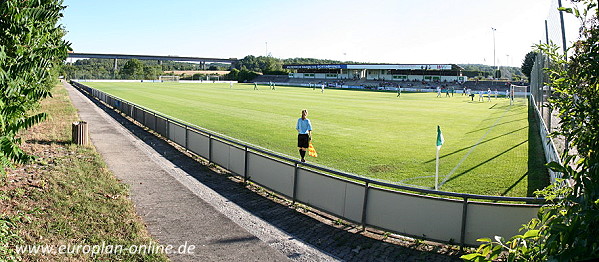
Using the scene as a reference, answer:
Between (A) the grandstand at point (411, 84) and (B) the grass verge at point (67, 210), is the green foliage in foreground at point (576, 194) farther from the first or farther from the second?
(A) the grandstand at point (411, 84)

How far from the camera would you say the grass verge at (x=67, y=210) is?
22.2ft

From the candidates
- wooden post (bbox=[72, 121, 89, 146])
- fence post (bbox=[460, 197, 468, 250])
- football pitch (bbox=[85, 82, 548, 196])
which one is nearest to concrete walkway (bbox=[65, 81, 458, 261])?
fence post (bbox=[460, 197, 468, 250])

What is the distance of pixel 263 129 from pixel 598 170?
2129cm

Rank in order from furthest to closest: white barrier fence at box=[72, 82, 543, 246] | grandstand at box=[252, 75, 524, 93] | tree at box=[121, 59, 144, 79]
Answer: tree at box=[121, 59, 144, 79] → grandstand at box=[252, 75, 524, 93] → white barrier fence at box=[72, 82, 543, 246]

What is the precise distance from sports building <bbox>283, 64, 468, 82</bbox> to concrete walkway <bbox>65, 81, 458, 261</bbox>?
295 ft

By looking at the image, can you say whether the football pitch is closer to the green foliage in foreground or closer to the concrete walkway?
the concrete walkway

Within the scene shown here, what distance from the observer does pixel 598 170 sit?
99.7 inches

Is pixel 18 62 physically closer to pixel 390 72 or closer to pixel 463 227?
pixel 463 227

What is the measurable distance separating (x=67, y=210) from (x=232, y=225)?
3307mm

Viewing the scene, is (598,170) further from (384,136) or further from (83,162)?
(384,136)

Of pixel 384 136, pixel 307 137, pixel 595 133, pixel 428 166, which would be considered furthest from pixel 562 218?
pixel 384 136

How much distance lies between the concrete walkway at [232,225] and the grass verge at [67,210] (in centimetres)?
43

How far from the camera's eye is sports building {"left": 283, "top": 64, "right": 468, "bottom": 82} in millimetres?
97125

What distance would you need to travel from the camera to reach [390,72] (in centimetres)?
10738
